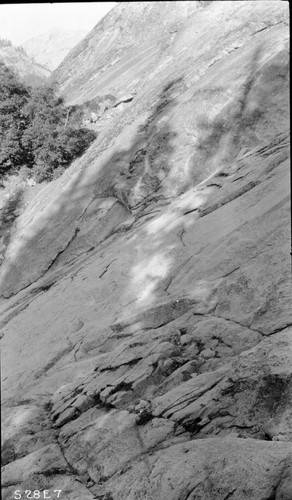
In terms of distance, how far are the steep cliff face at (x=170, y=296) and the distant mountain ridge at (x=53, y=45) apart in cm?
14113

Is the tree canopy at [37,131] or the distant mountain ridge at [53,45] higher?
the distant mountain ridge at [53,45]

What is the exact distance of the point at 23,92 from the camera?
121ft

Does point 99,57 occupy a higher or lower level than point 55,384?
higher

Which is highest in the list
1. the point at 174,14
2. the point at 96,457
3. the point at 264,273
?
the point at 174,14

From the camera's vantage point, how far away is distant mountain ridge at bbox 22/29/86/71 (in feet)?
527

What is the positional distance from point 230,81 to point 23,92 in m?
19.2

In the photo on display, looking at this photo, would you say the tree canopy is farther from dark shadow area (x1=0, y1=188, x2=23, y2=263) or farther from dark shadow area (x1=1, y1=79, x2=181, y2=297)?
dark shadow area (x1=1, y1=79, x2=181, y2=297)

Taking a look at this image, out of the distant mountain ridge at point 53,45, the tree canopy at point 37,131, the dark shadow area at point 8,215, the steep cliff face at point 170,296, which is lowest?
the steep cliff face at point 170,296

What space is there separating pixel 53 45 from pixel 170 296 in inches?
6952

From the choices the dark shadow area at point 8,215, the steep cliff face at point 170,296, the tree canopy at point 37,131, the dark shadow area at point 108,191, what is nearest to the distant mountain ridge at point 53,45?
the tree canopy at point 37,131

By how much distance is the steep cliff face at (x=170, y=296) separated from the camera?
9.12 m

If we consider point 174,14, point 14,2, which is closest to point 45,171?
point 174,14

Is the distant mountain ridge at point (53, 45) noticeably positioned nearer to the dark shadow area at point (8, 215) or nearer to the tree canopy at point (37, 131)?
the tree canopy at point (37, 131)

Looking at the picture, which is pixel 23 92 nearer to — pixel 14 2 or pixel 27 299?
pixel 27 299
